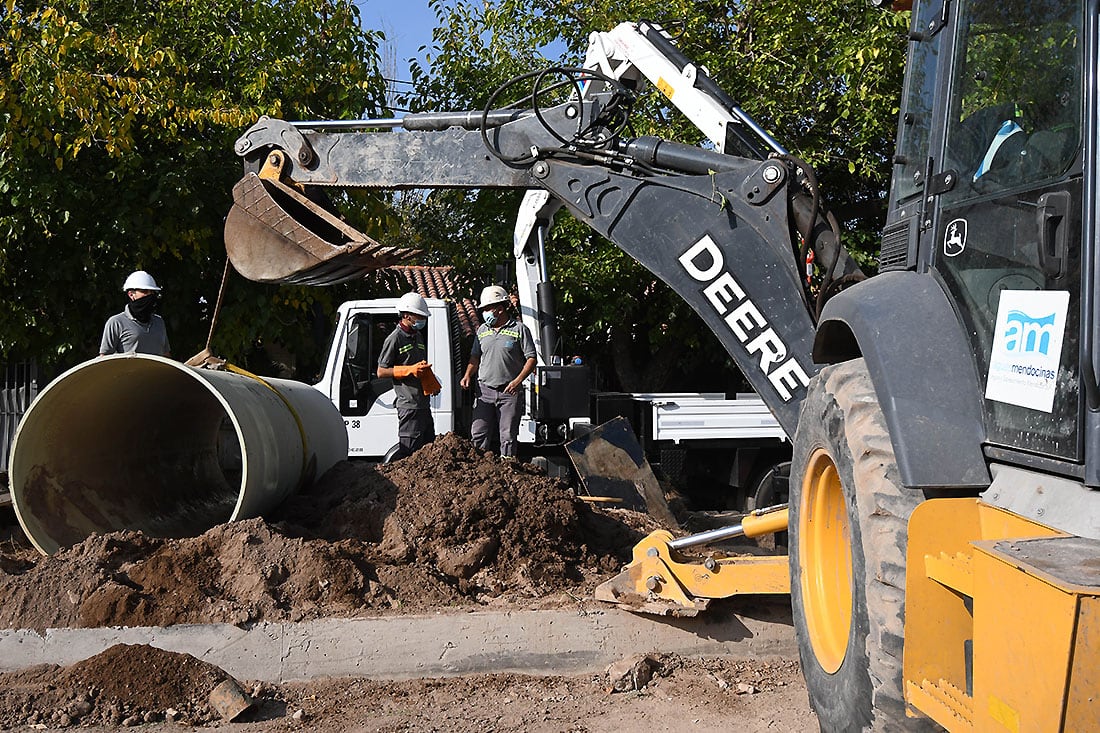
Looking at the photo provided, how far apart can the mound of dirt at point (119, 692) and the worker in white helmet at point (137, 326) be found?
3.21 metres

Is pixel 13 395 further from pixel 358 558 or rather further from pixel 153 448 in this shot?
pixel 358 558

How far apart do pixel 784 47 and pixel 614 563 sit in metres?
7.99

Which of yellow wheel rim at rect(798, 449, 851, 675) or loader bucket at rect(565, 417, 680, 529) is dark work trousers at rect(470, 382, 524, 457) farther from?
yellow wheel rim at rect(798, 449, 851, 675)

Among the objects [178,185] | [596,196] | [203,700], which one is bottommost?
[203,700]

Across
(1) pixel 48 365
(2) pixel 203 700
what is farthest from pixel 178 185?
(2) pixel 203 700

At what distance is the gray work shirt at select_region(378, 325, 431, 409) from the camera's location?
8.64 meters

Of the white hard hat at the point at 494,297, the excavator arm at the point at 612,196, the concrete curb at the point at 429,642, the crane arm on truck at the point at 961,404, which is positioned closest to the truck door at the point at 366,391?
the white hard hat at the point at 494,297

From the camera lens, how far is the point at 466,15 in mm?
14461

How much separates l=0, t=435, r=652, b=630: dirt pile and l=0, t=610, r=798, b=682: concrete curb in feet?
0.31

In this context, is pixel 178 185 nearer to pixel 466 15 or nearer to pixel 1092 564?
pixel 466 15

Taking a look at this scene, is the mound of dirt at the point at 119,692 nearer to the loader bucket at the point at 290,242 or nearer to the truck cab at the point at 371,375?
the loader bucket at the point at 290,242

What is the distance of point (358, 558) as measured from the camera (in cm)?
545

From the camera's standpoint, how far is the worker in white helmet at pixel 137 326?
24.1 feet

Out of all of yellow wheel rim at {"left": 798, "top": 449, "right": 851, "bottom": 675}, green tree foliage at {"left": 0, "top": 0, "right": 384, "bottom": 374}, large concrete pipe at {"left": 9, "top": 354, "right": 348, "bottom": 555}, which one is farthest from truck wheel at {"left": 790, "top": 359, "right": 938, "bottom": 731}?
green tree foliage at {"left": 0, "top": 0, "right": 384, "bottom": 374}
